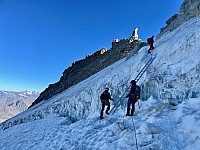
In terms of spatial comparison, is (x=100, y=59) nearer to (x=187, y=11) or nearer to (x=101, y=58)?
(x=101, y=58)

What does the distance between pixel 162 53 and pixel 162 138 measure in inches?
282

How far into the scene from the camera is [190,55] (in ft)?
32.4

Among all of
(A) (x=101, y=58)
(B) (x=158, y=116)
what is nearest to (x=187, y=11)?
(B) (x=158, y=116)

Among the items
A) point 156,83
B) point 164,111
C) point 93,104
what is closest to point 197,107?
point 164,111

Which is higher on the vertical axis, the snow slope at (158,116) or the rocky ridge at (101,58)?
the rocky ridge at (101,58)

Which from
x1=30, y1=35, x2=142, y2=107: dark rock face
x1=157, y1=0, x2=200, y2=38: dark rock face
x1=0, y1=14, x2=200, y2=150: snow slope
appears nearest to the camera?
x1=0, y1=14, x2=200, y2=150: snow slope

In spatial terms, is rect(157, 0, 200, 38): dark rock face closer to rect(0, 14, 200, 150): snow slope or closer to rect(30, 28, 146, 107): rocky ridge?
rect(0, 14, 200, 150): snow slope

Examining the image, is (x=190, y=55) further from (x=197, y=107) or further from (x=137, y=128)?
(x=137, y=128)

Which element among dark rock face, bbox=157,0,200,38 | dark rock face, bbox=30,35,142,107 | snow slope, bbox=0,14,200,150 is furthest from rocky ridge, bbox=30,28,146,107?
snow slope, bbox=0,14,200,150

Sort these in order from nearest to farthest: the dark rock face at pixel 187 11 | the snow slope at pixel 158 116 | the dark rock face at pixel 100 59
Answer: the snow slope at pixel 158 116, the dark rock face at pixel 187 11, the dark rock face at pixel 100 59

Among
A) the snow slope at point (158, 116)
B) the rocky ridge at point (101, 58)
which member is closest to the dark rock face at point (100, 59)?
the rocky ridge at point (101, 58)

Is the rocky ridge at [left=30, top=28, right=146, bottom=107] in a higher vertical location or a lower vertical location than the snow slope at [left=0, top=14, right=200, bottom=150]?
higher

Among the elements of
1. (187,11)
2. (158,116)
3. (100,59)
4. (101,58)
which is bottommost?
(158,116)

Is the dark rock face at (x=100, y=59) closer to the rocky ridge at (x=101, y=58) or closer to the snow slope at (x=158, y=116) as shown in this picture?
the rocky ridge at (x=101, y=58)
